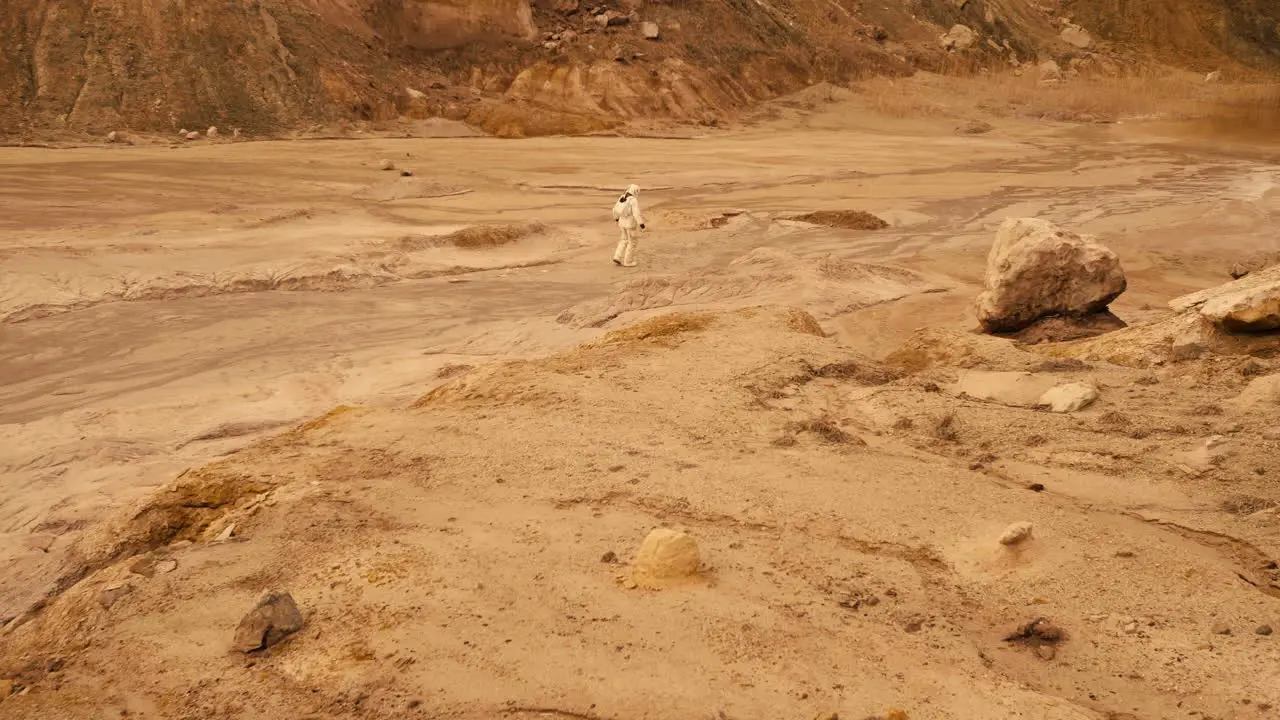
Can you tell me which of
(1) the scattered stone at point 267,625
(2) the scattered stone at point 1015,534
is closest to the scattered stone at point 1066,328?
(2) the scattered stone at point 1015,534

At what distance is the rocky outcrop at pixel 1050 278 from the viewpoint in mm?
8617

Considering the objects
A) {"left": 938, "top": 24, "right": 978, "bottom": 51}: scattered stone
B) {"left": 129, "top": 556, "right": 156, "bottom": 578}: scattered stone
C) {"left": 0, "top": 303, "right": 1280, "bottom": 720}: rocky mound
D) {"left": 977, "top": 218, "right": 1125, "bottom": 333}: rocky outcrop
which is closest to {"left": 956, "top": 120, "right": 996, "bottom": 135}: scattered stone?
{"left": 938, "top": 24, "right": 978, "bottom": 51}: scattered stone

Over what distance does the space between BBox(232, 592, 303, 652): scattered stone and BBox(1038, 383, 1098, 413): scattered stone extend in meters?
4.27

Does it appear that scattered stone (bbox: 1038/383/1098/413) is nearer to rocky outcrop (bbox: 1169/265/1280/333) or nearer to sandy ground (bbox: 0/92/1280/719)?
sandy ground (bbox: 0/92/1280/719)

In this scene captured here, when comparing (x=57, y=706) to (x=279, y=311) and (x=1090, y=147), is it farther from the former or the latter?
(x=1090, y=147)

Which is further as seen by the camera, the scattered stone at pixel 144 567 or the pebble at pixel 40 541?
the pebble at pixel 40 541

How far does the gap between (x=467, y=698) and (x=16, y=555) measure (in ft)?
12.2

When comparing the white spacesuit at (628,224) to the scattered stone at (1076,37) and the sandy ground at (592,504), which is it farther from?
the scattered stone at (1076,37)

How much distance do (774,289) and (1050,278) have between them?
3.03 m

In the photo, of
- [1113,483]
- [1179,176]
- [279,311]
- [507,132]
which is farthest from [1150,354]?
[507,132]

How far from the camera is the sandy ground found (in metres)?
Answer: 3.63

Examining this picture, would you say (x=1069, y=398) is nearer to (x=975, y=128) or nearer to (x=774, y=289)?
(x=774, y=289)

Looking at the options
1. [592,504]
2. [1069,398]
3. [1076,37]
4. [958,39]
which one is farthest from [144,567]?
[1076,37]

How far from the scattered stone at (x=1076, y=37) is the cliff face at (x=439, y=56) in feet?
15.8
